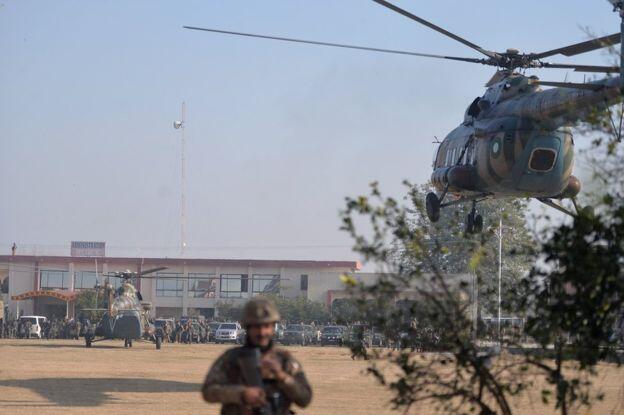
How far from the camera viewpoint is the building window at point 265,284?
327 feet

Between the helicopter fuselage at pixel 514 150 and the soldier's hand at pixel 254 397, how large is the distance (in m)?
16.9

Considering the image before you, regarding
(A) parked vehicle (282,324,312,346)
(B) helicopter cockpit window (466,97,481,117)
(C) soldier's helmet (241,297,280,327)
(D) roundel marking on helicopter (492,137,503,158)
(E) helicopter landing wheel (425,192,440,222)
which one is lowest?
(A) parked vehicle (282,324,312,346)

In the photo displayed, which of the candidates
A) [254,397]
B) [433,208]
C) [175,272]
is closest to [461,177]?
[433,208]

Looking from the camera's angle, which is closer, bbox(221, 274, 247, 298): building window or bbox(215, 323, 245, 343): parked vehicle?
bbox(215, 323, 245, 343): parked vehicle

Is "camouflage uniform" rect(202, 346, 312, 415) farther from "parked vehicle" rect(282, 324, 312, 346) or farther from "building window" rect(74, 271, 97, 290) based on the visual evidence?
"building window" rect(74, 271, 97, 290)

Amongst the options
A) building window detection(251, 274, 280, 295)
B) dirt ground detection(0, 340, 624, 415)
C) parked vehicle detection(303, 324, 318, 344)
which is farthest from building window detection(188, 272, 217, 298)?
dirt ground detection(0, 340, 624, 415)

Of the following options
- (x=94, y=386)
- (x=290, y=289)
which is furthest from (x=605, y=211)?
(x=290, y=289)

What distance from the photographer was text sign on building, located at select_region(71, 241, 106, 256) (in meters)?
122

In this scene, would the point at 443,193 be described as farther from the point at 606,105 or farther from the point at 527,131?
the point at 606,105

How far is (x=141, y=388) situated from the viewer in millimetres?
24141

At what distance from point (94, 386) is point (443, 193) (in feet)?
30.7

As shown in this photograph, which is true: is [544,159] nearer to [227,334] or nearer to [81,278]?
[227,334]

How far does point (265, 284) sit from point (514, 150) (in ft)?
257

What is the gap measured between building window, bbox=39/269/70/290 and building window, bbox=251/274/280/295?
1719cm
